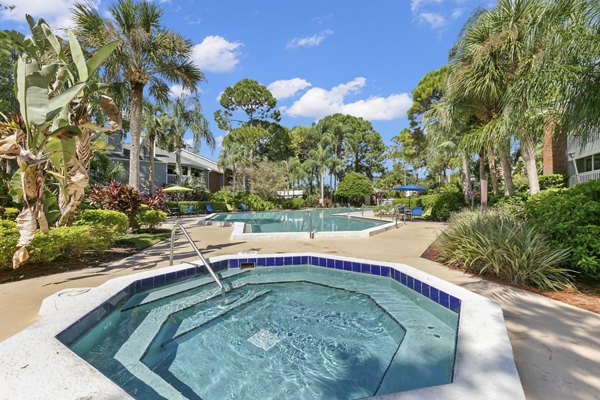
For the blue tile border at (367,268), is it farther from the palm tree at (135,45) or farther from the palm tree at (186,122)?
the palm tree at (186,122)

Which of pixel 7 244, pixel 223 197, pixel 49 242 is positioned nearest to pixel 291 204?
pixel 223 197

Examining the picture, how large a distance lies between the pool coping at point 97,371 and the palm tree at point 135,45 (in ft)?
33.0

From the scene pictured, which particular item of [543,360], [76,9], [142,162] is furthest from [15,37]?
[142,162]

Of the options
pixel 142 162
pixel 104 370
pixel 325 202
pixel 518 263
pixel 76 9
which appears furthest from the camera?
pixel 325 202

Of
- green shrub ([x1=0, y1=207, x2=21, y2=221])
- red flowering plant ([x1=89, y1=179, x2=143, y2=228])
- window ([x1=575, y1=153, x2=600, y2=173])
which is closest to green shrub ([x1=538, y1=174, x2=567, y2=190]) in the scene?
window ([x1=575, y1=153, x2=600, y2=173])

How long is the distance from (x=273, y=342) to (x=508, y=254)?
4.00 metres

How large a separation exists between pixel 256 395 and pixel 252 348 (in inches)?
29.0

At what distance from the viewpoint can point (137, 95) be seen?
11.8m

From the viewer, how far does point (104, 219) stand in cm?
742

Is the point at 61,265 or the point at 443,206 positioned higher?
the point at 443,206

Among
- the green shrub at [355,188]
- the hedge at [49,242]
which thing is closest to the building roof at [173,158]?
the green shrub at [355,188]

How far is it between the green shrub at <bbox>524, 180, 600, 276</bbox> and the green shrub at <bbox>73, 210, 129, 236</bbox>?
8.92 metres

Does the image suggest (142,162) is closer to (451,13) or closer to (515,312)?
(451,13)

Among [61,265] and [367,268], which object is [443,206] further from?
[61,265]
